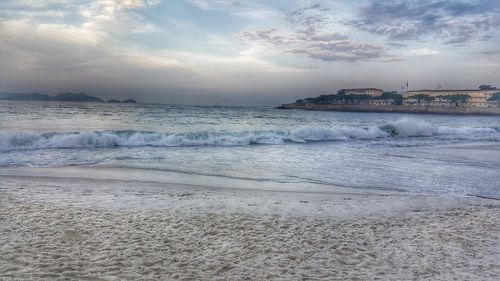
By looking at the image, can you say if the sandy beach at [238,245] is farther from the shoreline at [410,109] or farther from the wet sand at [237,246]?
the shoreline at [410,109]

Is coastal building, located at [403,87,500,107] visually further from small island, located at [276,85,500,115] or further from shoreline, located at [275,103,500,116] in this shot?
shoreline, located at [275,103,500,116]

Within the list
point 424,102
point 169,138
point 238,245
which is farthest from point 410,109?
point 238,245

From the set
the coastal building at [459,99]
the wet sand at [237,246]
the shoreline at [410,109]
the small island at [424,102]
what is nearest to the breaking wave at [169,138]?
the wet sand at [237,246]

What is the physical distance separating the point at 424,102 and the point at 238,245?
177430 mm

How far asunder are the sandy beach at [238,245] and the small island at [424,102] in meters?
141

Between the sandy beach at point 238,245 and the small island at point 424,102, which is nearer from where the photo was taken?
the sandy beach at point 238,245

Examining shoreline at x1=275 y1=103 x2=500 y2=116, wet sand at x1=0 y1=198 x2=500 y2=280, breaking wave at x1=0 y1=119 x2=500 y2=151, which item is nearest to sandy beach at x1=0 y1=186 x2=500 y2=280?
wet sand at x1=0 y1=198 x2=500 y2=280

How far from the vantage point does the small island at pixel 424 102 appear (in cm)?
13288

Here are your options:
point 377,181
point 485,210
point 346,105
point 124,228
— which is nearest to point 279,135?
point 377,181

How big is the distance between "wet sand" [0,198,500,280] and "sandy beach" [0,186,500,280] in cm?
1

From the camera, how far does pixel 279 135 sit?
24219mm

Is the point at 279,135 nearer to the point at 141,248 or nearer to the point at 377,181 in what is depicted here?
the point at 377,181

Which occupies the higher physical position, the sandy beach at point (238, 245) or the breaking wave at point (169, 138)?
the breaking wave at point (169, 138)

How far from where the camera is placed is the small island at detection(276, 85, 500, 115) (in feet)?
436
